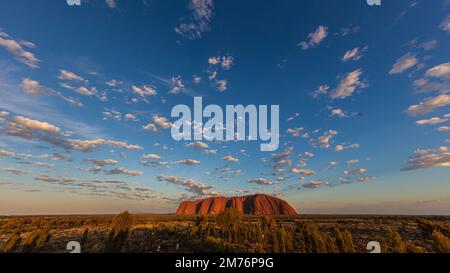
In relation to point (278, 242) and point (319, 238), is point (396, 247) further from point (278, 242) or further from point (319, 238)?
point (278, 242)

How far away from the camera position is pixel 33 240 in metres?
37.7

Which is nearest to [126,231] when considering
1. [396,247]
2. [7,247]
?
[7,247]
